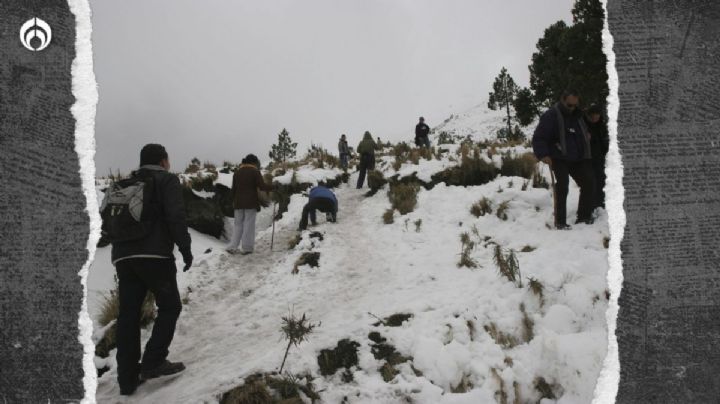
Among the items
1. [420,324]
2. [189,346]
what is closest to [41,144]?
[189,346]

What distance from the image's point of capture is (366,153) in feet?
37.2

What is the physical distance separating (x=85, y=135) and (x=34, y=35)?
47 centimetres

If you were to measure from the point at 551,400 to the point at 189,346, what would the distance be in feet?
10.1

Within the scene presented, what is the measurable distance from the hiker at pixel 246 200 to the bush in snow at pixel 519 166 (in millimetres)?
5222

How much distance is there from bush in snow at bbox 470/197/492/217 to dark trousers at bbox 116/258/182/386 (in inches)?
204

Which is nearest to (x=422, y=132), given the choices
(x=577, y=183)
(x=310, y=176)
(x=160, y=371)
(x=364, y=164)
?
(x=364, y=164)

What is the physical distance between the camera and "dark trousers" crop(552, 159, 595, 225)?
4.66 meters

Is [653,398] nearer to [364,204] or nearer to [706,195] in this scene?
[706,195]

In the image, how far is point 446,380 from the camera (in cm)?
287

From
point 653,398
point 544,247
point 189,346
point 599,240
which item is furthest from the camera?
point 544,247

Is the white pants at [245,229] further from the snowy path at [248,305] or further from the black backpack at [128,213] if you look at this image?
the black backpack at [128,213]

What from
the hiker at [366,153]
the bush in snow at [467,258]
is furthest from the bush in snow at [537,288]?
the hiker at [366,153]

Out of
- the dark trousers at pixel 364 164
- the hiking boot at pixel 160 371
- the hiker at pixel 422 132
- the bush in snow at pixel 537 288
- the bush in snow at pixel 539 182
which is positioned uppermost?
the hiker at pixel 422 132

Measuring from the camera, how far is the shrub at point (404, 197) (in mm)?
8344
